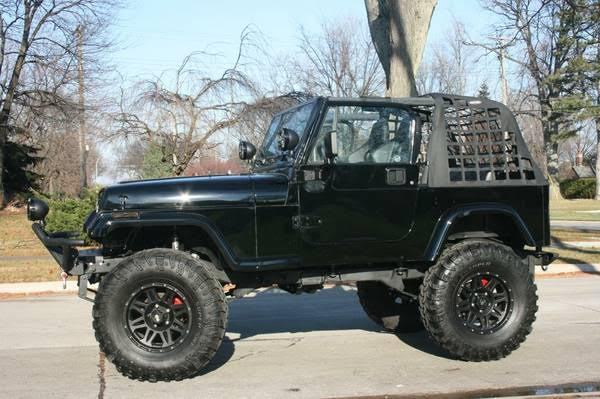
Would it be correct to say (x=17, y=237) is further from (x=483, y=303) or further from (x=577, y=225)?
(x=577, y=225)

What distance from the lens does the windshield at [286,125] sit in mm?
5603

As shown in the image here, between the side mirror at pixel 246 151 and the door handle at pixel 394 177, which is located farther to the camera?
the side mirror at pixel 246 151

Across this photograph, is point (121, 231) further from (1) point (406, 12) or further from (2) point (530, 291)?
(1) point (406, 12)

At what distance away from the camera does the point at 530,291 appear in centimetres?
567

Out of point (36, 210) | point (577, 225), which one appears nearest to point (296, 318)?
point (36, 210)

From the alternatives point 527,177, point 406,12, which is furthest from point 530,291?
point 406,12

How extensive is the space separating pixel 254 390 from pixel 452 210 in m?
2.30

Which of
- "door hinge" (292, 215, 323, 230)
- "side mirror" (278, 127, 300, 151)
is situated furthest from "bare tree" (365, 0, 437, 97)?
"door hinge" (292, 215, 323, 230)

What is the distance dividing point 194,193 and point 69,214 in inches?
539

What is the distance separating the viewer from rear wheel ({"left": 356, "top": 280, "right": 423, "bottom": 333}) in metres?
6.64

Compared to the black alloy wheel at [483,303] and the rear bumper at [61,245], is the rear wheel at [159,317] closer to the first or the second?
the rear bumper at [61,245]

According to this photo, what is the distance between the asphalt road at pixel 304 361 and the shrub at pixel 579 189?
44.4 meters

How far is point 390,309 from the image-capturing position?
6703 mm

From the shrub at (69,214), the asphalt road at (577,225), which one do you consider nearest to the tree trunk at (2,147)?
the shrub at (69,214)
